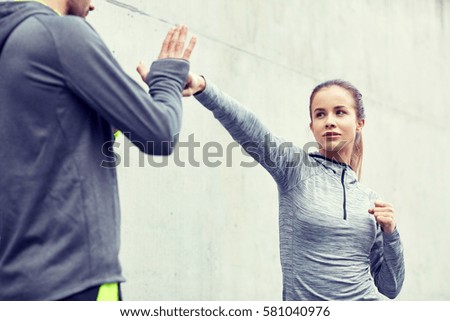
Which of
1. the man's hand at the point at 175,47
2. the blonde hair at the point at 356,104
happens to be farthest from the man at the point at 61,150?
the blonde hair at the point at 356,104

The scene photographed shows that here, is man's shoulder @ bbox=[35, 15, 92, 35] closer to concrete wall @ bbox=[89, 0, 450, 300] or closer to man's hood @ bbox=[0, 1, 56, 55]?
man's hood @ bbox=[0, 1, 56, 55]

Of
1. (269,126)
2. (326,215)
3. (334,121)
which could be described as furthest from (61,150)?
(269,126)

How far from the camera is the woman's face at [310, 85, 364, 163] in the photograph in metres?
2.58

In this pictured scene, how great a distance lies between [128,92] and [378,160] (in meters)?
3.93

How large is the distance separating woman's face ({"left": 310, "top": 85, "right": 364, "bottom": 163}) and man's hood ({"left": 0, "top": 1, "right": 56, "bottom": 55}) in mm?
1277

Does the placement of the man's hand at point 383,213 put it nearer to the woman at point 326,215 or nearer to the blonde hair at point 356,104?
the woman at point 326,215

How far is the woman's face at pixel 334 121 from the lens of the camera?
2580 millimetres

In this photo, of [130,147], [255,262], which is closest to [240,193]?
[255,262]

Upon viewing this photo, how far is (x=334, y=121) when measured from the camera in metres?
2.58

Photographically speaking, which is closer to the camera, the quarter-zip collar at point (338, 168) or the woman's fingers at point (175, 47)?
the woman's fingers at point (175, 47)

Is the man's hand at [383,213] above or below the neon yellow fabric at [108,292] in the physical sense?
above

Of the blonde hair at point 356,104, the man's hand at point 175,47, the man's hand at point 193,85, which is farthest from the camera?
the blonde hair at point 356,104

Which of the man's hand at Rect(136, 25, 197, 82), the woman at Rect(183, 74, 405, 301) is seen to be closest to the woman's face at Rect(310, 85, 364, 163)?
the woman at Rect(183, 74, 405, 301)

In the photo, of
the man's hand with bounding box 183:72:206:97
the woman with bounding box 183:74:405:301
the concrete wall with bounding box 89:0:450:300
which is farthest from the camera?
the concrete wall with bounding box 89:0:450:300
